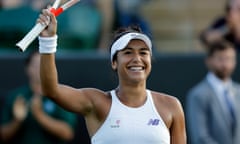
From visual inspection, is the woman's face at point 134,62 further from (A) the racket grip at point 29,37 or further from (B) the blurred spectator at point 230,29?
(B) the blurred spectator at point 230,29

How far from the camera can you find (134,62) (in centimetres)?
608

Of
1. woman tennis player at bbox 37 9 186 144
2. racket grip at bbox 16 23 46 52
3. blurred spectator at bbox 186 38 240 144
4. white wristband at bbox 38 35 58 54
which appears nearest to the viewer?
racket grip at bbox 16 23 46 52

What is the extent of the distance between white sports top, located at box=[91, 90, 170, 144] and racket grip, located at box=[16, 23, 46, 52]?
772 mm

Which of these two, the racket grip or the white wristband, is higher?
the racket grip

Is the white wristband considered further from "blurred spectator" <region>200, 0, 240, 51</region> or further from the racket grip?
"blurred spectator" <region>200, 0, 240, 51</region>

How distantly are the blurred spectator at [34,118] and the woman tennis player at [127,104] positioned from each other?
8.99 feet

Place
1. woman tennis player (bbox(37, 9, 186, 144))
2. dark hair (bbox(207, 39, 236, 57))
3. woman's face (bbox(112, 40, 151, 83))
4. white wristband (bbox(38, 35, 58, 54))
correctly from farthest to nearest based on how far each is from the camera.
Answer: dark hair (bbox(207, 39, 236, 57)) < woman's face (bbox(112, 40, 151, 83)) < woman tennis player (bbox(37, 9, 186, 144)) < white wristband (bbox(38, 35, 58, 54))

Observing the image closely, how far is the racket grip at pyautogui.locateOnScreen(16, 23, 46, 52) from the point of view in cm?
541

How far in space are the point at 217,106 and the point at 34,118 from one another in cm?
169

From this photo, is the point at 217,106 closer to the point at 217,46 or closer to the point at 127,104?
the point at 217,46

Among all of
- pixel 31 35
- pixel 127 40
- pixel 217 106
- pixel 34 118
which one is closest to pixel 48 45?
pixel 31 35

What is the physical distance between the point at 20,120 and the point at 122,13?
2325 mm

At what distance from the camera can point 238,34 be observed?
10094mm

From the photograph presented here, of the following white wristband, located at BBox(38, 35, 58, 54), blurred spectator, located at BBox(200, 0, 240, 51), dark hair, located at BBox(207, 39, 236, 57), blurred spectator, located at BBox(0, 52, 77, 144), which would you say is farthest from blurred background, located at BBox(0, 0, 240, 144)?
white wristband, located at BBox(38, 35, 58, 54)
